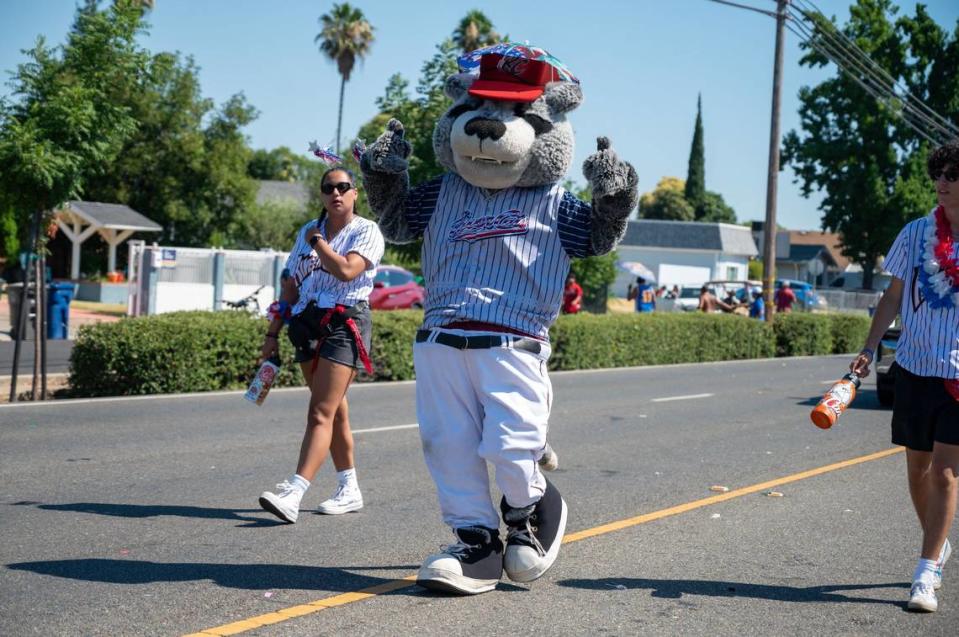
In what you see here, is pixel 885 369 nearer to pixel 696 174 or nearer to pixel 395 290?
pixel 395 290

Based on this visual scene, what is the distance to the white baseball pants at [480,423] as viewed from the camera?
4980mm

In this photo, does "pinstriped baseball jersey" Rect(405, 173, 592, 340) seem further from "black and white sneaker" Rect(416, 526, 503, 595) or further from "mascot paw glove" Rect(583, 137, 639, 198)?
"black and white sneaker" Rect(416, 526, 503, 595)

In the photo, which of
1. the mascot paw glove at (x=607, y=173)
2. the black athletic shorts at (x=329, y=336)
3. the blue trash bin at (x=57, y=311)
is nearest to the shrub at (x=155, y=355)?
the black athletic shorts at (x=329, y=336)

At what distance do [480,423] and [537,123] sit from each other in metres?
1.34

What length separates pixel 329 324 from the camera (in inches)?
261

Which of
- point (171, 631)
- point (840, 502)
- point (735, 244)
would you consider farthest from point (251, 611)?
point (735, 244)

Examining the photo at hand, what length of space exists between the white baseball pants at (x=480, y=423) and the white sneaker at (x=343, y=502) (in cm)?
187

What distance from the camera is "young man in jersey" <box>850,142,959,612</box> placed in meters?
5.13

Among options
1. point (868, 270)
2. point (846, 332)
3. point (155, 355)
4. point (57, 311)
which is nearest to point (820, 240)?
point (868, 270)

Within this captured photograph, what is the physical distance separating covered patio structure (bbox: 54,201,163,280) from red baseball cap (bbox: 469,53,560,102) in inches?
1415

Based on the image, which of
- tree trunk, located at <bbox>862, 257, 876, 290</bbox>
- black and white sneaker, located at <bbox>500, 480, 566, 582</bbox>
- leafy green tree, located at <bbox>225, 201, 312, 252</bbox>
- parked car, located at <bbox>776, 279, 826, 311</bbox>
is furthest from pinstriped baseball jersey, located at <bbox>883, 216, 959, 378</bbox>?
tree trunk, located at <bbox>862, 257, 876, 290</bbox>

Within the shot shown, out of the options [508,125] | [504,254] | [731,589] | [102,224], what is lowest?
[731,589]

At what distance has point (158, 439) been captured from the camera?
9938 mm

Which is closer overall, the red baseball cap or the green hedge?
the red baseball cap
